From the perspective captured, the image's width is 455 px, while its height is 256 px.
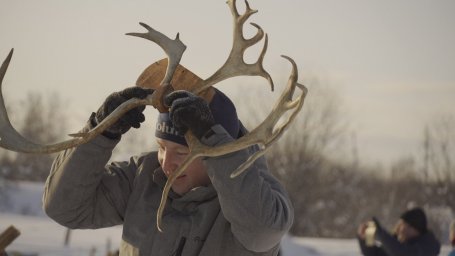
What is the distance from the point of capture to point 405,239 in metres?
7.00

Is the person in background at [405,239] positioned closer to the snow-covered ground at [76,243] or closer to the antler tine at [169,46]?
the antler tine at [169,46]

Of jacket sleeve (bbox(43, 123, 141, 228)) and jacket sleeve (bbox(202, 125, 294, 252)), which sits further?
jacket sleeve (bbox(43, 123, 141, 228))

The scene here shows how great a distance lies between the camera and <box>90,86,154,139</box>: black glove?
299cm

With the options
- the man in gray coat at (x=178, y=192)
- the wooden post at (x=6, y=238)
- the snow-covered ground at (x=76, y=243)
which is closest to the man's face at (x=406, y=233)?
the wooden post at (x=6, y=238)

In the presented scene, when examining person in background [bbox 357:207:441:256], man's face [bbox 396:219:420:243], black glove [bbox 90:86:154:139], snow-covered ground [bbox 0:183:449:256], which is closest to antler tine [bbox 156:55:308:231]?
black glove [bbox 90:86:154:139]

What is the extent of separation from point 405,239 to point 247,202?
446cm

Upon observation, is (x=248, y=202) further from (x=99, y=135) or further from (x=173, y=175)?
(x=99, y=135)

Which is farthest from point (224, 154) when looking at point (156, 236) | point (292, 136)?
point (292, 136)

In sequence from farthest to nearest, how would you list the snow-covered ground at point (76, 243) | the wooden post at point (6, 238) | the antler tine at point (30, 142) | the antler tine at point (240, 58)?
the snow-covered ground at point (76, 243) < the wooden post at point (6, 238) < the antler tine at point (240, 58) < the antler tine at point (30, 142)

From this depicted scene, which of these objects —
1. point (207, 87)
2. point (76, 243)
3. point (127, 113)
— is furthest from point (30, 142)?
point (76, 243)

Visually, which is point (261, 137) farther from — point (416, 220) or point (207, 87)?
point (416, 220)

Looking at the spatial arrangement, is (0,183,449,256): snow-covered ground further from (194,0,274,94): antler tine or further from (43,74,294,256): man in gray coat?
(194,0,274,94): antler tine

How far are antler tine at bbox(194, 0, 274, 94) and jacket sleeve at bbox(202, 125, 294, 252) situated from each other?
1.00 ft

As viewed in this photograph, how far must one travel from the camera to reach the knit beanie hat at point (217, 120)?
3039 millimetres
